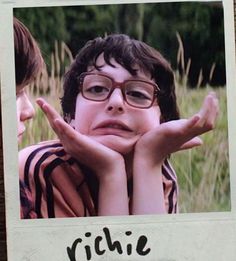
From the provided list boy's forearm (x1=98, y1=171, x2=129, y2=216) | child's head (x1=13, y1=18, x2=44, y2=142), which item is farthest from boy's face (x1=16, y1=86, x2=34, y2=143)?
boy's forearm (x1=98, y1=171, x2=129, y2=216)

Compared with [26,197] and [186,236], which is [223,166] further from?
[26,197]

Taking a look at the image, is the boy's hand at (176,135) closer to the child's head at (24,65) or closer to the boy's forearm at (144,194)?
the boy's forearm at (144,194)

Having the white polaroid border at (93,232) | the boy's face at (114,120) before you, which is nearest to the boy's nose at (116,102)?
the boy's face at (114,120)

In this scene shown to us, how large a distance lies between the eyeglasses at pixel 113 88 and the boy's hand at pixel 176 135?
0.04 metres

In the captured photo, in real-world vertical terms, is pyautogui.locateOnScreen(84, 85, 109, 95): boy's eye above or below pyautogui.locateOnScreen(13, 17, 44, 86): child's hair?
below

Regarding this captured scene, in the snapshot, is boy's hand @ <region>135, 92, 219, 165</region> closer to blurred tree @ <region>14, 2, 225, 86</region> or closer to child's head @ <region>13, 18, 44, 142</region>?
blurred tree @ <region>14, 2, 225, 86</region>

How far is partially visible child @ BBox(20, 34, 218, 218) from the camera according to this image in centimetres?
64

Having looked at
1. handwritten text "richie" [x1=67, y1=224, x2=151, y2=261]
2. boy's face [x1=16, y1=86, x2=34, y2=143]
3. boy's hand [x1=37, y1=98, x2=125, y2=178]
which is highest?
boy's face [x1=16, y1=86, x2=34, y2=143]

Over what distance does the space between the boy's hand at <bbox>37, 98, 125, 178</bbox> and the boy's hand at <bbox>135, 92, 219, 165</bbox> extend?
31mm

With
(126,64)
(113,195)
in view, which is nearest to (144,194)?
(113,195)

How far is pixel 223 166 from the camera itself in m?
0.64

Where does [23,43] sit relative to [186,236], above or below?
above

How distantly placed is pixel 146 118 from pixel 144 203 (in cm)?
10

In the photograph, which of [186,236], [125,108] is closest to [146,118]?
[125,108]
